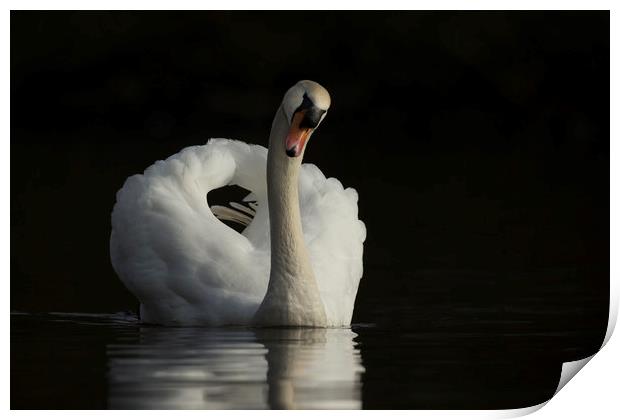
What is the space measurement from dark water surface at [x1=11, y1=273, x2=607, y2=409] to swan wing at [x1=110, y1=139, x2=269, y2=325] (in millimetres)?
107

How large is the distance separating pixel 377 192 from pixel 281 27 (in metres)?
2.93

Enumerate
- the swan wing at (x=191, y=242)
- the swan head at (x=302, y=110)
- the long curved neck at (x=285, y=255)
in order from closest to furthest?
the swan head at (x=302, y=110)
the long curved neck at (x=285, y=255)
the swan wing at (x=191, y=242)

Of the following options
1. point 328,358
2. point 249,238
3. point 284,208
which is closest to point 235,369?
point 328,358

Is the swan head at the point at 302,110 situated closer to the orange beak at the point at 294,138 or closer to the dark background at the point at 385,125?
the orange beak at the point at 294,138

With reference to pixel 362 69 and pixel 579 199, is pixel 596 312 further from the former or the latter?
pixel 579 199

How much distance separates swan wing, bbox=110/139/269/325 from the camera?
7.25 metres

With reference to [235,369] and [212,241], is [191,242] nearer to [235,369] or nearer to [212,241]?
[212,241]

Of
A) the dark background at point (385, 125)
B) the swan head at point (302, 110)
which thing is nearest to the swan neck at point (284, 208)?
the swan head at point (302, 110)

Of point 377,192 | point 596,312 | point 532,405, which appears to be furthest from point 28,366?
point 377,192

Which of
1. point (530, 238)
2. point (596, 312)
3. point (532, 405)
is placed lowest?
point (532, 405)

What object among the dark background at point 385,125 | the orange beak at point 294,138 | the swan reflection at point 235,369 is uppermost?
the dark background at point 385,125

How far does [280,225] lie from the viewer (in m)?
7.19

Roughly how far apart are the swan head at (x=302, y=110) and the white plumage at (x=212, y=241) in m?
0.49

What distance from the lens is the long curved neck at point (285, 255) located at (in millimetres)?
7090
